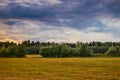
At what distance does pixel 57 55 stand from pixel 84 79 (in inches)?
5878

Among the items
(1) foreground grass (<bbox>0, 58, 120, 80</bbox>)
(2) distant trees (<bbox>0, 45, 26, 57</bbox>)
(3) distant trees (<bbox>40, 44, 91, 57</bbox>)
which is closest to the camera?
(1) foreground grass (<bbox>0, 58, 120, 80</bbox>)

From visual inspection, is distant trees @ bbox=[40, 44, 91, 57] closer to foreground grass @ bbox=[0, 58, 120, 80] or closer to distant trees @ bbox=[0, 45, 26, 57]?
distant trees @ bbox=[0, 45, 26, 57]

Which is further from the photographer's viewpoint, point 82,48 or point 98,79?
point 82,48

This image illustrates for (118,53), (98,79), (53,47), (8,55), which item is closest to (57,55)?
(53,47)

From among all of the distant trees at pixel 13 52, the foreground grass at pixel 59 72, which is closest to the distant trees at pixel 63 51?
the distant trees at pixel 13 52

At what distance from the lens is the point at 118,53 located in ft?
655

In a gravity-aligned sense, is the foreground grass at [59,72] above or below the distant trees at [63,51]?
below

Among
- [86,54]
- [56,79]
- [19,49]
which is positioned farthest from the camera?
[86,54]

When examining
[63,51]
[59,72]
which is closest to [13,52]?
[63,51]

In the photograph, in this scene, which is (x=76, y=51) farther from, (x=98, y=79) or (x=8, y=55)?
(x=98, y=79)

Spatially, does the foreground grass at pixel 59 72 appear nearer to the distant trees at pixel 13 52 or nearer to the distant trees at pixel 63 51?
the distant trees at pixel 13 52

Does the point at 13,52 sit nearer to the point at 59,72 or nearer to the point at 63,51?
the point at 63,51

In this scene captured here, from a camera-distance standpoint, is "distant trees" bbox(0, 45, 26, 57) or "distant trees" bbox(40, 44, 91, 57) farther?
"distant trees" bbox(40, 44, 91, 57)

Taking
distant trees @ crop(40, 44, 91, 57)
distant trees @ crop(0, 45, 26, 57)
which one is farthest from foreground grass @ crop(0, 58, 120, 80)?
distant trees @ crop(40, 44, 91, 57)
